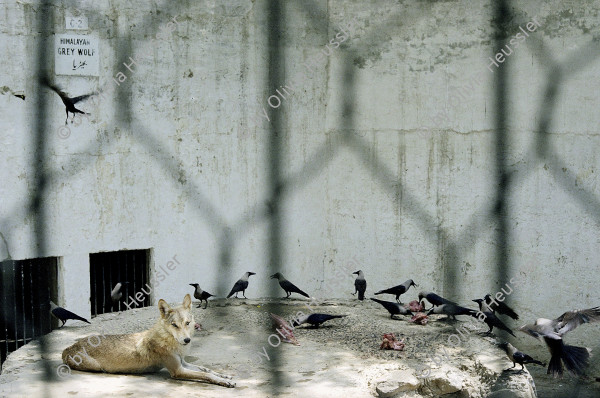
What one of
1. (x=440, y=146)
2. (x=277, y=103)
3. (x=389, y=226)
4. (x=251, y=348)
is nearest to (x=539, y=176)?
(x=440, y=146)

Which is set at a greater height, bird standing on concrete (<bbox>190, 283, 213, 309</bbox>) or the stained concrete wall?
the stained concrete wall

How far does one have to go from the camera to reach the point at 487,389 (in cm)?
431

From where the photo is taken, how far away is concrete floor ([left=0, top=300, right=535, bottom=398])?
4203 mm

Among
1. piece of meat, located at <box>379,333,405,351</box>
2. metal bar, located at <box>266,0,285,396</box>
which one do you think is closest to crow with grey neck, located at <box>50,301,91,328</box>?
metal bar, located at <box>266,0,285,396</box>

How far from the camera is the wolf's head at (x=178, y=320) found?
4421 mm

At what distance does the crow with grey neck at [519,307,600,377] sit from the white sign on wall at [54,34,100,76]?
159 inches

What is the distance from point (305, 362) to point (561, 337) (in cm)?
162

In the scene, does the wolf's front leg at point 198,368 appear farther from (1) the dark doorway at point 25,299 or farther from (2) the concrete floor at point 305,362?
(1) the dark doorway at point 25,299

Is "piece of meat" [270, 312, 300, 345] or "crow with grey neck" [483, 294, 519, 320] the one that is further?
"crow with grey neck" [483, 294, 519, 320]

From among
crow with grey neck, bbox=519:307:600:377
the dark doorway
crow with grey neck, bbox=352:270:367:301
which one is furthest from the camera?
crow with grey neck, bbox=352:270:367:301

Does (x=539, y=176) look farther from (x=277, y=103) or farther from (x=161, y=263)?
(x=161, y=263)

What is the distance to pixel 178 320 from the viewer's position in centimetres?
446

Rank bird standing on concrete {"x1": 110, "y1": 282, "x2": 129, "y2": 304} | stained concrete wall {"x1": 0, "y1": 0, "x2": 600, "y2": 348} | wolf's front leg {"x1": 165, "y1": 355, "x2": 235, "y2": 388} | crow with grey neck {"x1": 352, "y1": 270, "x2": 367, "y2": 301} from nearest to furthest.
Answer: wolf's front leg {"x1": 165, "y1": 355, "x2": 235, "y2": 388}
bird standing on concrete {"x1": 110, "y1": 282, "x2": 129, "y2": 304}
stained concrete wall {"x1": 0, "y1": 0, "x2": 600, "y2": 348}
crow with grey neck {"x1": 352, "y1": 270, "x2": 367, "y2": 301}

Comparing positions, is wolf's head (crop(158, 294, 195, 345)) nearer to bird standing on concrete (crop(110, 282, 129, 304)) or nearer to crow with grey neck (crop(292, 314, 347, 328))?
crow with grey neck (crop(292, 314, 347, 328))
